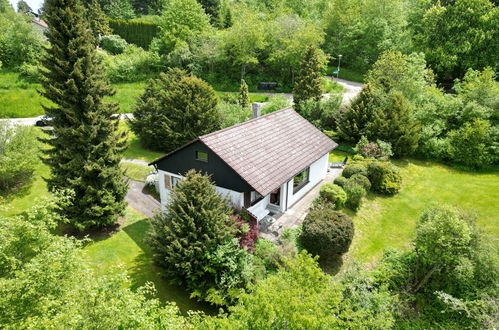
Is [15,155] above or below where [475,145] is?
above

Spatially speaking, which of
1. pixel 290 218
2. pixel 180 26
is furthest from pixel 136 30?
pixel 290 218

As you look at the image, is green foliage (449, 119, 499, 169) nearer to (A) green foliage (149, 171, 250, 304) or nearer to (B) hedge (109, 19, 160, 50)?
(A) green foliage (149, 171, 250, 304)

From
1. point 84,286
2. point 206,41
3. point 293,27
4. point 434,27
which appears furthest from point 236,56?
point 84,286

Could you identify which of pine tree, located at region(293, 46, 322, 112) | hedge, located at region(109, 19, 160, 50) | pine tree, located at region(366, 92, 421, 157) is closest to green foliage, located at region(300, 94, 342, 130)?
pine tree, located at region(293, 46, 322, 112)

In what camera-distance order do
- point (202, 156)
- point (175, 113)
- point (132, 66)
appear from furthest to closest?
1. point (132, 66)
2. point (175, 113)
3. point (202, 156)

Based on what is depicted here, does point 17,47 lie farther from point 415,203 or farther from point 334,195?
point 415,203

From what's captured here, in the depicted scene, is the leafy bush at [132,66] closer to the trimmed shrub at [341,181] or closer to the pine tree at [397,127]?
the pine tree at [397,127]
